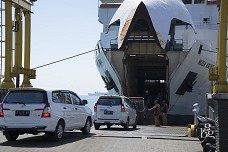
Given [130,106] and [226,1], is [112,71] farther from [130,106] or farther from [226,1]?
[226,1]

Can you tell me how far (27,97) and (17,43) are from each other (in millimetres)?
8502

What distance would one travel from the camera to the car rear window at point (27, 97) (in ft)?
37.4

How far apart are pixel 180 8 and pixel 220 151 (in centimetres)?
1608

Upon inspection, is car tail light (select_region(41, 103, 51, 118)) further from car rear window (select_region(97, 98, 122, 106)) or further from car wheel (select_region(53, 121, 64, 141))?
car rear window (select_region(97, 98, 122, 106))

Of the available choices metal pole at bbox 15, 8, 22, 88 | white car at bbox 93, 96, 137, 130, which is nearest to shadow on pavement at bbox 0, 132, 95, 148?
white car at bbox 93, 96, 137, 130

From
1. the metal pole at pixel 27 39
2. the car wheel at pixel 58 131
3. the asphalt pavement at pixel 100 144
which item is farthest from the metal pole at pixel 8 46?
the car wheel at pixel 58 131

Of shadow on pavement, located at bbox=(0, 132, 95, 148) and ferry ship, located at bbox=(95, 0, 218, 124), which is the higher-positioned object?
ferry ship, located at bbox=(95, 0, 218, 124)

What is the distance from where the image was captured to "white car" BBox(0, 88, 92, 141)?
11.1 meters

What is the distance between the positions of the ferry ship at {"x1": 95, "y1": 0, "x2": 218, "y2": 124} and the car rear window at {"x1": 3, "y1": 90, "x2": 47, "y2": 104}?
430 inches

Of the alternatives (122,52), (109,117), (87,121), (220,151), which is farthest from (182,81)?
(220,151)

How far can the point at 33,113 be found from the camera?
36.6ft

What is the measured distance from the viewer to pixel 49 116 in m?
11.2

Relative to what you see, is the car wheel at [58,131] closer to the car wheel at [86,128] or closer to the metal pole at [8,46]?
the car wheel at [86,128]

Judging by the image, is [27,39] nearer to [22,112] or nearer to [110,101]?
[110,101]
